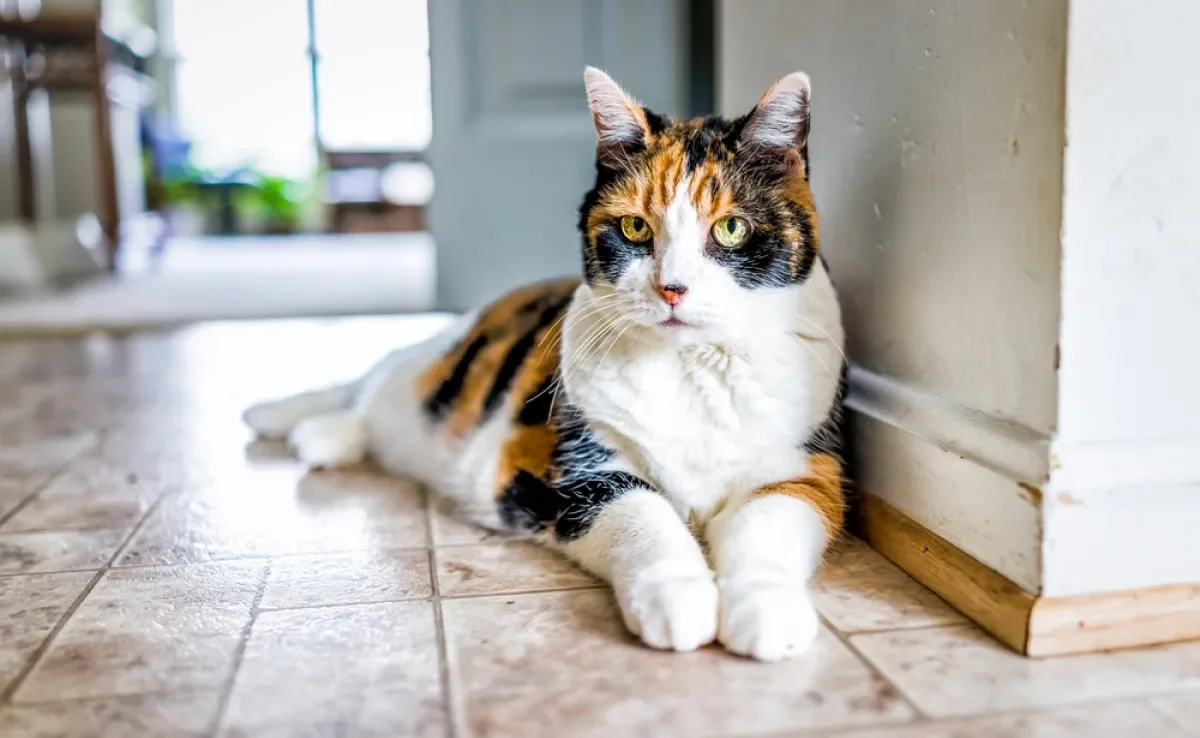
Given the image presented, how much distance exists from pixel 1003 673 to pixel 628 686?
36 cm

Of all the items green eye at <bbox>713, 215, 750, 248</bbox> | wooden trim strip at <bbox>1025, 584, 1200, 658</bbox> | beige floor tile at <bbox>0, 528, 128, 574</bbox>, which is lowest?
beige floor tile at <bbox>0, 528, 128, 574</bbox>

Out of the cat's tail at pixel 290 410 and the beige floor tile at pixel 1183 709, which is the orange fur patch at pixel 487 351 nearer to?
the cat's tail at pixel 290 410

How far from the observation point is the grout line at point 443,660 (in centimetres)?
93

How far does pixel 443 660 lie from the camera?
1.06m

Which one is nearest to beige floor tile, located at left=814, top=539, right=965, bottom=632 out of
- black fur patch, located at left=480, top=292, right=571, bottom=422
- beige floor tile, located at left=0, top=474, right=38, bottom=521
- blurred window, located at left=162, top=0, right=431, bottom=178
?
black fur patch, located at left=480, top=292, right=571, bottom=422

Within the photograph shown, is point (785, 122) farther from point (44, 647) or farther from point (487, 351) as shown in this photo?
point (44, 647)

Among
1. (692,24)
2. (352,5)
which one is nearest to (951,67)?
(692,24)

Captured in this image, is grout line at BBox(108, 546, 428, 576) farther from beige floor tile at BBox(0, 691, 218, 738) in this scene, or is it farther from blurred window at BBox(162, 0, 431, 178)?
blurred window at BBox(162, 0, 431, 178)

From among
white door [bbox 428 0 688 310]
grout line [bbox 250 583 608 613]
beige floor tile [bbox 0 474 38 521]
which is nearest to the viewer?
grout line [bbox 250 583 608 613]

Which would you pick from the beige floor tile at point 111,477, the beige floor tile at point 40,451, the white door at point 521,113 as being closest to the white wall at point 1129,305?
the beige floor tile at point 111,477

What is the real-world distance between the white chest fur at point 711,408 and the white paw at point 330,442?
75cm

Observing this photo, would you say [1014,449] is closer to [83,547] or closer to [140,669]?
[140,669]

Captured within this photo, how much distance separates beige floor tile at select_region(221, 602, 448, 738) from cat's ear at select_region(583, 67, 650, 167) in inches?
23.7

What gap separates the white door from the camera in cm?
352
